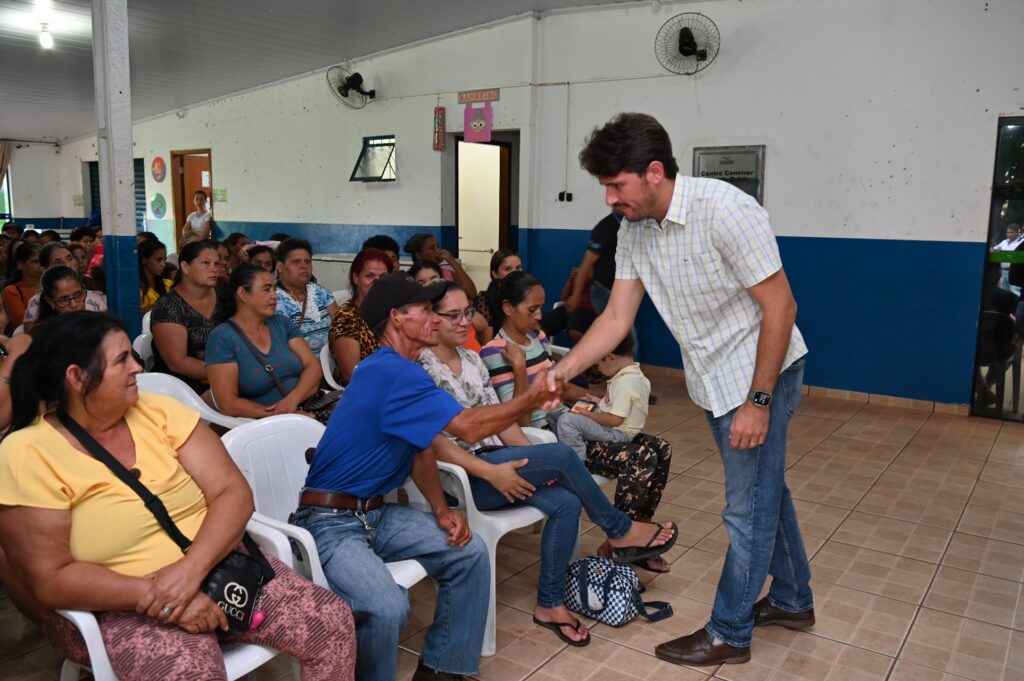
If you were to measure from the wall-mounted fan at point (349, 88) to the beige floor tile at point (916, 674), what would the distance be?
7.30 meters

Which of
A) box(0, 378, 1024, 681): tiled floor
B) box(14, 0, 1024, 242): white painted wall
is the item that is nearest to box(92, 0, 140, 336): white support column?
box(0, 378, 1024, 681): tiled floor

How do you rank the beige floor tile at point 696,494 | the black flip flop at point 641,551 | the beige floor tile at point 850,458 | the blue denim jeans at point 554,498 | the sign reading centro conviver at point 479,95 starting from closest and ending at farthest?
the blue denim jeans at point 554,498 → the black flip flop at point 641,551 → the beige floor tile at point 696,494 → the beige floor tile at point 850,458 → the sign reading centro conviver at point 479,95

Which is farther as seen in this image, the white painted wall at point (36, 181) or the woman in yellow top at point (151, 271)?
the white painted wall at point (36, 181)

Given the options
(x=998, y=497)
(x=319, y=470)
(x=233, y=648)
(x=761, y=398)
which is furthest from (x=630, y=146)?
(x=998, y=497)

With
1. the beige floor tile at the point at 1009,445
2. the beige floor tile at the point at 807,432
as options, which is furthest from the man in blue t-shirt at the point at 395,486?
the beige floor tile at the point at 1009,445

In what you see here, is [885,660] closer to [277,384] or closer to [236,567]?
[236,567]

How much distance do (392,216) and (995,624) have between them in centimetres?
670

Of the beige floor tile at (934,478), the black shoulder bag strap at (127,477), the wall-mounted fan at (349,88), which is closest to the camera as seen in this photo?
the black shoulder bag strap at (127,477)

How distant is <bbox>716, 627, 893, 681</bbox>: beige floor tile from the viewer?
2.39m

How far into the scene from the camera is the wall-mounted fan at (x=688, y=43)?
6059 mm

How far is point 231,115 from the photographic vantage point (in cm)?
998

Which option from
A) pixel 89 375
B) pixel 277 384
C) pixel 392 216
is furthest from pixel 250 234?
pixel 89 375

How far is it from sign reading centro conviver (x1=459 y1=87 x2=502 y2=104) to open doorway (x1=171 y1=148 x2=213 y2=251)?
5.11 metres

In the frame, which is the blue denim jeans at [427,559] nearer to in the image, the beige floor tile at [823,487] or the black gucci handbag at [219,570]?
the black gucci handbag at [219,570]
